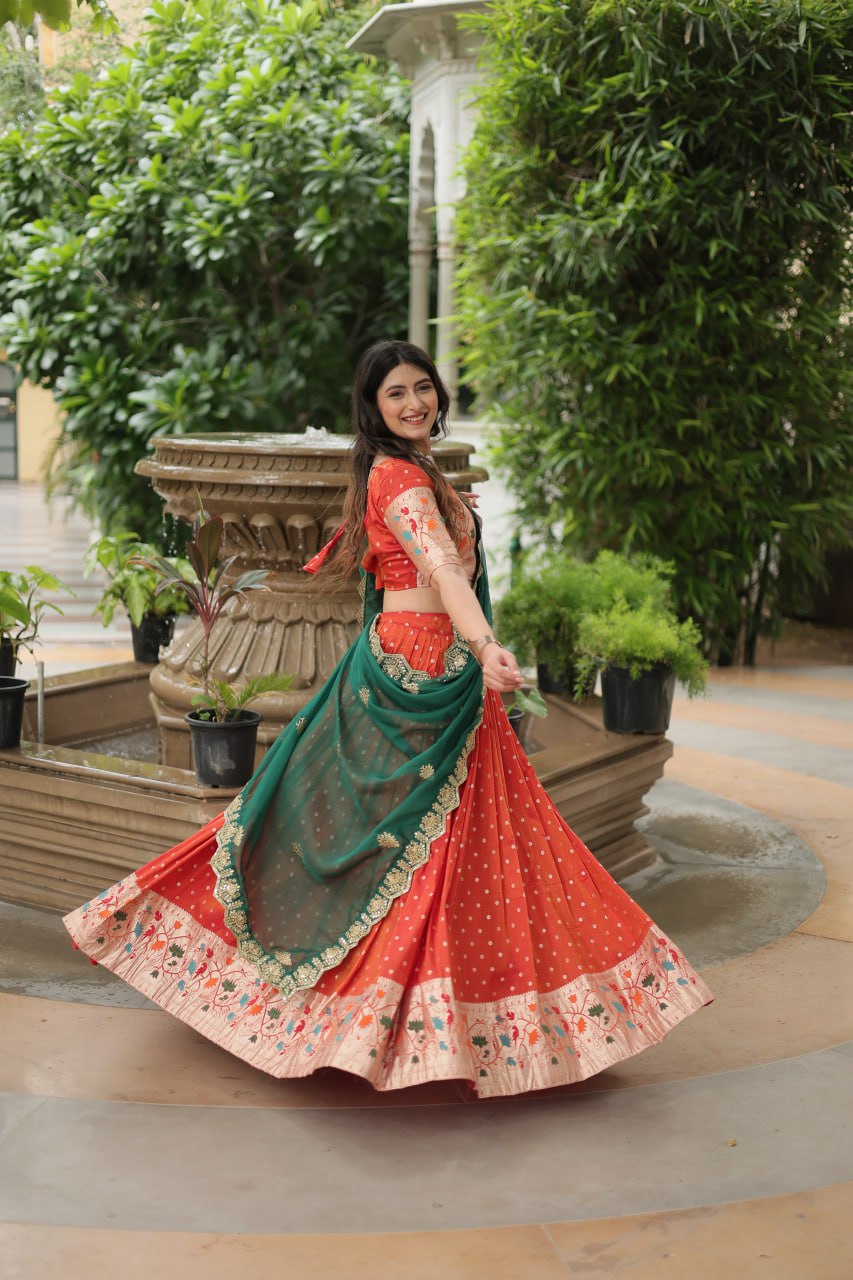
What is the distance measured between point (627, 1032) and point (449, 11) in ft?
23.1

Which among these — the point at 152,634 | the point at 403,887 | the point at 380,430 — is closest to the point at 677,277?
the point at 152,634

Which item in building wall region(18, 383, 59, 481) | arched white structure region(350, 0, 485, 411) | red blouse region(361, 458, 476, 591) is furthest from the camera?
building wall region(18, 383, 59, 481)

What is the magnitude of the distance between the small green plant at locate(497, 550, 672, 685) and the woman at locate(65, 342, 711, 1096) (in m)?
1.89

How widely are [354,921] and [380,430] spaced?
1.00 m

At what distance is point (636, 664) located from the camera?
179 inches

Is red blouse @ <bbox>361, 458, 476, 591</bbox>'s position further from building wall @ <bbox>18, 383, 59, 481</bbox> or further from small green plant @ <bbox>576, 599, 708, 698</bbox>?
building wall @ <bbox>18, 383, 59, 481</bbox>

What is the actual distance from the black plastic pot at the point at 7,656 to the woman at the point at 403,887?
61.5 inches

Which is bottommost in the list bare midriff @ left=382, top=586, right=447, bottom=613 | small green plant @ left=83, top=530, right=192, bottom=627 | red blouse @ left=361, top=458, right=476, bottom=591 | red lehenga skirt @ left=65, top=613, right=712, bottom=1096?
red lehenga skirt @ left=65, top=613, right=712, bottom=1096

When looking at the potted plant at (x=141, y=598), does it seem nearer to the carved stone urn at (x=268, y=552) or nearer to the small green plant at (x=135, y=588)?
the small green plant at (x=135, y=588)

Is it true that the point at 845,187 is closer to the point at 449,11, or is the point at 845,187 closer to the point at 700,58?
the point at 700,58

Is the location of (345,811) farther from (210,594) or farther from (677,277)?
(677,277)

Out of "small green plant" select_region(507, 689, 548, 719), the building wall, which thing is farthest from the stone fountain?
the building wall

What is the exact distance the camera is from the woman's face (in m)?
2.96

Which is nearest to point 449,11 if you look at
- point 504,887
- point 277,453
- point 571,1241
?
point 277,453
